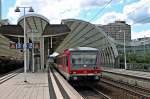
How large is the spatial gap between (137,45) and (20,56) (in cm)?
3206

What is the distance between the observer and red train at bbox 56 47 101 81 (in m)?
24.5

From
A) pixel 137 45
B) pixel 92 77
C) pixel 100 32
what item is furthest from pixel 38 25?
pixel 137 45

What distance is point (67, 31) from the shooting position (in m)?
51.7

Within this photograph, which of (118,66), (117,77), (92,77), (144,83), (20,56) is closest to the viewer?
(92,77)

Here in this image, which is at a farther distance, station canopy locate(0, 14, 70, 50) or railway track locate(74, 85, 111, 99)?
station canopy locate(0, 14, 70, 50)

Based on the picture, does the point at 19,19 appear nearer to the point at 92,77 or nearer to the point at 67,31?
the point at 67,31

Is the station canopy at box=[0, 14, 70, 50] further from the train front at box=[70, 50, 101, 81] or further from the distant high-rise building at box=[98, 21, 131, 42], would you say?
the distant high-rise building at box=[98, 21, 131, 42]

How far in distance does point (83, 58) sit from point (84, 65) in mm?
721

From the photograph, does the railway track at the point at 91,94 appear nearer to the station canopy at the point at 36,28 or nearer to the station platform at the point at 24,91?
the station platform at the point at 24,91

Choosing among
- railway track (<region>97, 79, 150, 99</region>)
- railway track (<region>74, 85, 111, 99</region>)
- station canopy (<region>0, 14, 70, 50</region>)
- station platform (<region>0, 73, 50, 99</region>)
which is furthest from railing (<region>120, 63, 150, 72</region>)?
station platform (<region>0, 73, 50, 99</region>)

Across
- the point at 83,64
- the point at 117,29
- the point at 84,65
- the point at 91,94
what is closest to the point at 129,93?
the point at 91,94

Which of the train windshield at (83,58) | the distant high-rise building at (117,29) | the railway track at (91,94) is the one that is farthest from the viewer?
the distant high-rise building at (117,29)

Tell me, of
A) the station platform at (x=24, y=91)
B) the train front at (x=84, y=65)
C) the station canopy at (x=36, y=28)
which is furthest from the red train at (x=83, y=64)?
the station canopy at (x=36, y=28)

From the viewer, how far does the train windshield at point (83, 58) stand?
25312 millimetres
